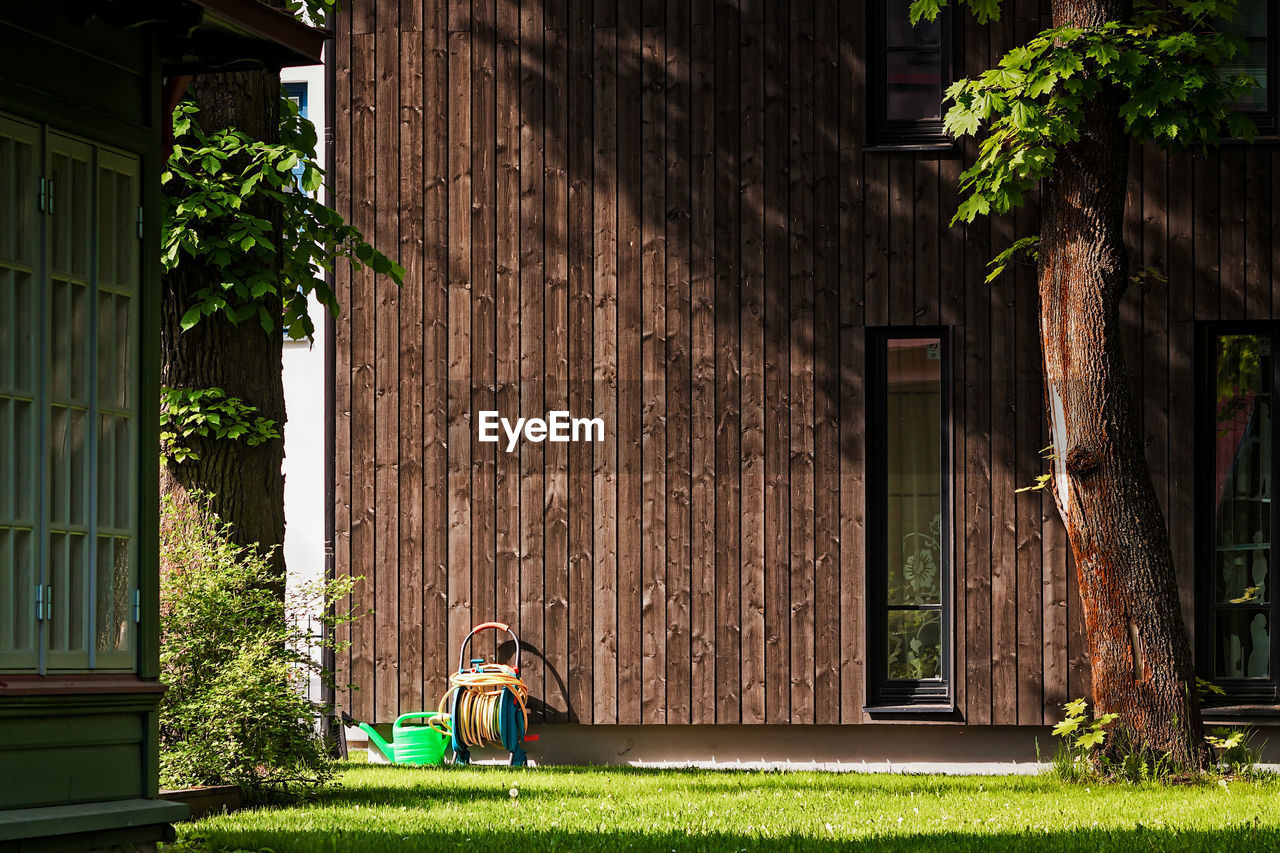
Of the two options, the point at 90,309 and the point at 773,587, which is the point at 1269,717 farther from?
the point at 90,309

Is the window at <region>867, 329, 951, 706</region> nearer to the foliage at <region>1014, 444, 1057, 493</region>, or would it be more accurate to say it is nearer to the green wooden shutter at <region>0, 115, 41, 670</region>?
the foliage at <region>1014, 444, 1057, 493</region>

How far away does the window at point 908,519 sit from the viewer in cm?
1109

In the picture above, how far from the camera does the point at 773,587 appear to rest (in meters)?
11.1

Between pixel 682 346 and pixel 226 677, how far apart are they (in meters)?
4.80

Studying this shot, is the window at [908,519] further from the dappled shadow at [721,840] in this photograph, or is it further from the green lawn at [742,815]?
the dappled shadow at [721,840]

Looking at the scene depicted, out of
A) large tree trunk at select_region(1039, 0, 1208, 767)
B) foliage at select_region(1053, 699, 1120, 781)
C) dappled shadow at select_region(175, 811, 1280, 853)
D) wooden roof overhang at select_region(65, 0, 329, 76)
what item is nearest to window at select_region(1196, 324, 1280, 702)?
foliage at select_region(1053, 699, 1120, 781)

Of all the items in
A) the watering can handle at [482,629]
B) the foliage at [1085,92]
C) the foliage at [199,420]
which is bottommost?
the watering can handle at [482,629]

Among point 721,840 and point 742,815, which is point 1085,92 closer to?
point 742,815

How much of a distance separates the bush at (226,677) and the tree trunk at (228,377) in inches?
9.4

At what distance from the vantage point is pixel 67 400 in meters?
5.56

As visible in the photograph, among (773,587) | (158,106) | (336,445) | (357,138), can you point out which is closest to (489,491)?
(336,445)

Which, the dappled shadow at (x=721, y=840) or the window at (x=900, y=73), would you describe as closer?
the dappled shadow at (x=721, y=840)

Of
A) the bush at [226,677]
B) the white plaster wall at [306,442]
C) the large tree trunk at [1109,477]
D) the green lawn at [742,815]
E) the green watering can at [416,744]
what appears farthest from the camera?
the white plaster wall at [306,442]

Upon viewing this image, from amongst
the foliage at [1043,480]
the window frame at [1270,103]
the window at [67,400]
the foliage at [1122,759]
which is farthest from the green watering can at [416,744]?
the window frame at [1270,103]
